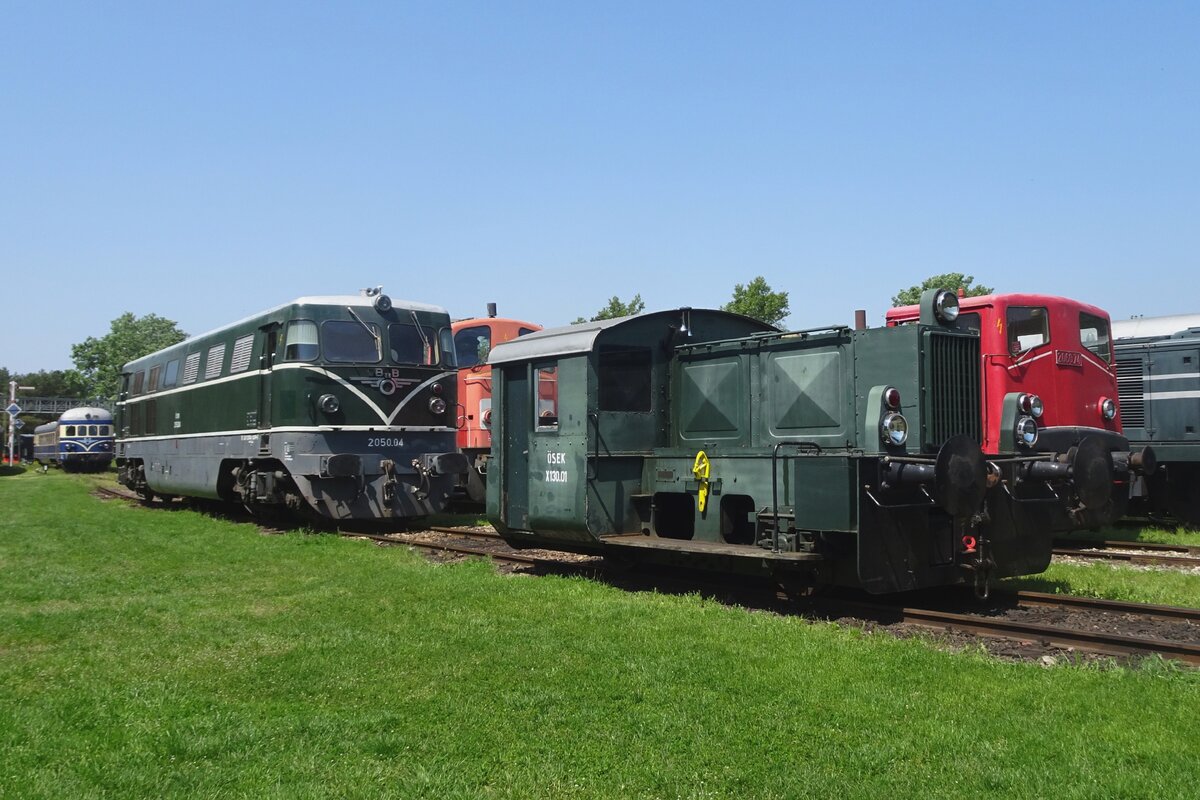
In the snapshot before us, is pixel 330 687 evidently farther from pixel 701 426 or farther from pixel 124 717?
pixel 701 426

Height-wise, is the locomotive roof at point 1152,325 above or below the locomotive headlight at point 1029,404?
→ above

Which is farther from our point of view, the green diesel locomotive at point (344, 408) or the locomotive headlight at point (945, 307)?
the green diesel locomotive at point (344, 408)

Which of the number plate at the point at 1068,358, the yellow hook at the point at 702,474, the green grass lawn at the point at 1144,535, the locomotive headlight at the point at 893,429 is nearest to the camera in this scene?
the locomotive headlight at the point at 893,429

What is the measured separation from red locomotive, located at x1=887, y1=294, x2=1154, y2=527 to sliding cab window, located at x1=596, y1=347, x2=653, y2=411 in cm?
418

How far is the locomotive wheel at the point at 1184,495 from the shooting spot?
15.2 m

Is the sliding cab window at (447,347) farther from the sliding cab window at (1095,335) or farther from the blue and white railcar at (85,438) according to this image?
the blue and white railcar at (85,438)

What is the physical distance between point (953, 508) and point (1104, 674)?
6.33ft

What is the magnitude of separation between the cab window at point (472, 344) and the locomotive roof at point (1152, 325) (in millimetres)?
11694

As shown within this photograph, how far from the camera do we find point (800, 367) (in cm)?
947

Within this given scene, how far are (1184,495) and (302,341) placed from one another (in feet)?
48.1

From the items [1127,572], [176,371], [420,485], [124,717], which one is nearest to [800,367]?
[1127,572]

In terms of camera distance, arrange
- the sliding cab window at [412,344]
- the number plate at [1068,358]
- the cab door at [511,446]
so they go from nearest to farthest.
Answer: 1. the cab door at [511,446]
2. the number plate at [1068,358]
3. the sliding cab window at [412,344]

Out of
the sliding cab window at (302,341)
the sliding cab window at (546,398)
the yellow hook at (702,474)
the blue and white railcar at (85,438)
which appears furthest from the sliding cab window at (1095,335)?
the blue and white railcar at (85,438)

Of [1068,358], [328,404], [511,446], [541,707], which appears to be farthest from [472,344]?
[541,707]
